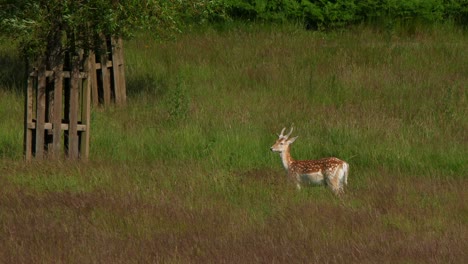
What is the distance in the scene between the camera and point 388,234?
11359 mm

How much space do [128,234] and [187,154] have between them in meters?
5.04

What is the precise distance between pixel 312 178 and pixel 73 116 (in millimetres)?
3887

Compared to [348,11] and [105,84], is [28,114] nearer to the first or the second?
[105,84]

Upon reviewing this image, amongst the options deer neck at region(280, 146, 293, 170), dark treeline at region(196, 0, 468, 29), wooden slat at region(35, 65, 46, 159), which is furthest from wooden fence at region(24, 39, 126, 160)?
dark treeline at region(196, 0, 468, 29)

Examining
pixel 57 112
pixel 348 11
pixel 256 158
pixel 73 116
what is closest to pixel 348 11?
pixel 348 11

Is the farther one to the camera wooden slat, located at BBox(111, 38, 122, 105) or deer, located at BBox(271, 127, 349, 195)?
wooden slat, located at BBox(111, 38, 122, 105)

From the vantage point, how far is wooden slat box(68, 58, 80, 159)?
15977 millimetres

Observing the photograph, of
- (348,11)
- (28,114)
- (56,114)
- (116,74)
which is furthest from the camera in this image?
(348,11)

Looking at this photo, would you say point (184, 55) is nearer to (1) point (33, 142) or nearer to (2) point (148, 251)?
(1) point (33, 142)

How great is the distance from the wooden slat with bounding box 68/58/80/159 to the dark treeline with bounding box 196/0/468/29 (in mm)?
10887

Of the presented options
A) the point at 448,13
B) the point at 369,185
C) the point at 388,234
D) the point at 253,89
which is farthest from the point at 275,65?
the point at 388,234

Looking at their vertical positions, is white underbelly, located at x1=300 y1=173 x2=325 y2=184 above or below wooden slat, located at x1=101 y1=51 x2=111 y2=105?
below

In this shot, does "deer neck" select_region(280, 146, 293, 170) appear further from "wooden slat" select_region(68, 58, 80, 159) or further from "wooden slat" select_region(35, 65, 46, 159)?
"wooden slat" select_region(35, 65, 46, 159)

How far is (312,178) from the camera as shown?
45.5ft
